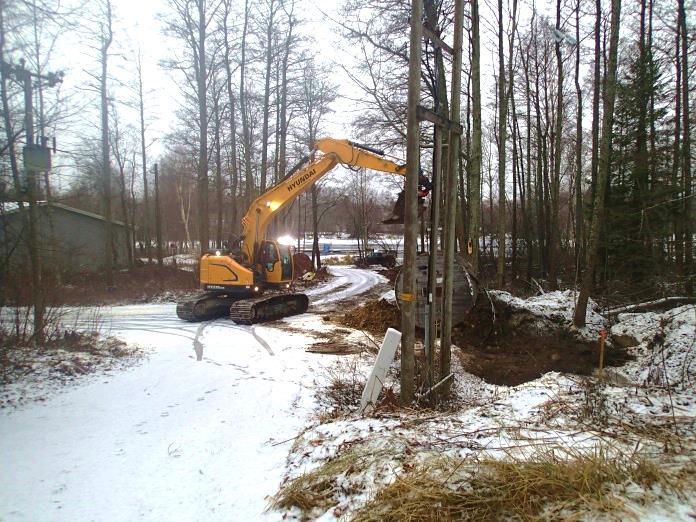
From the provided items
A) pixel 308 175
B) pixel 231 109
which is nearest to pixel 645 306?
pixel 308 175

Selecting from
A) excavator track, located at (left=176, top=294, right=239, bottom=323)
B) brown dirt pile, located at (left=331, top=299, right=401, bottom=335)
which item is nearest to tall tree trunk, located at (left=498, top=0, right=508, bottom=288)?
brown dirt pile, located at (left=331, top=299, right=401, bottom=335)

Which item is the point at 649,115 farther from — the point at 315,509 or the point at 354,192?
the point at 354,192

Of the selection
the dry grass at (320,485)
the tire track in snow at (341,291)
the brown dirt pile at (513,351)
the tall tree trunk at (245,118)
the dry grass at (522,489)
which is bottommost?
the brown dirt pile at (513,351)

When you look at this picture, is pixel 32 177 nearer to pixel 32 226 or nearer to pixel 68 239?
pixel 32 226

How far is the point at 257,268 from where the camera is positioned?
12086mm

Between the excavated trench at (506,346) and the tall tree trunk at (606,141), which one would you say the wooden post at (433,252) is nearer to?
the excavated trench at (506,346)

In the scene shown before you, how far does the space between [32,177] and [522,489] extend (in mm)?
8944

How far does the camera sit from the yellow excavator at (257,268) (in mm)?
10922

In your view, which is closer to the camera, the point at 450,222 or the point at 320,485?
the point at 320,485

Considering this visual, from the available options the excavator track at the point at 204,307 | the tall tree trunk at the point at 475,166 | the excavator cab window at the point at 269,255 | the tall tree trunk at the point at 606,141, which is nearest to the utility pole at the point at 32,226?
the excavator track at the point at 204,307

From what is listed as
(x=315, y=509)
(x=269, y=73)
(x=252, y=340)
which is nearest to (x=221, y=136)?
(x=269, y=73)

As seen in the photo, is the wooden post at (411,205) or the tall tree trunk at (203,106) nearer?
the wooden post at (411,205)

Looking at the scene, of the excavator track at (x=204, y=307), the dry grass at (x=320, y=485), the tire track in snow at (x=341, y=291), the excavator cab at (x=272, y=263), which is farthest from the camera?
the tire track in snow at (x=341, y=291)

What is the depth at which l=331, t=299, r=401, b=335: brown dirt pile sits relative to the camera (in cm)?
1048
